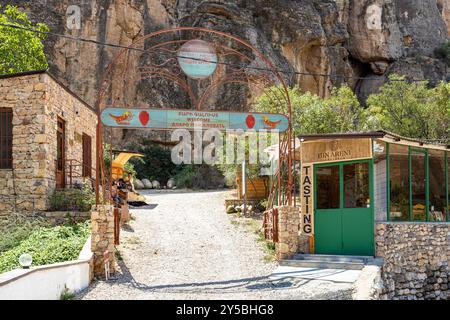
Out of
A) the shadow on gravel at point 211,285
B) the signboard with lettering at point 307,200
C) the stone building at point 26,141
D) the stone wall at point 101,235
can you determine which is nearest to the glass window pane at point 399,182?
the signboard with lettering at point 307,200

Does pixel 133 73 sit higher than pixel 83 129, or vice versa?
pixel 133 73

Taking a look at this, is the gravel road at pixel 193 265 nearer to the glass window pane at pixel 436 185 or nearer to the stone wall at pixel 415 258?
the stone wall at pixel 415 258

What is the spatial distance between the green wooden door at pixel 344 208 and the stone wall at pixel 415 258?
15.0 inches

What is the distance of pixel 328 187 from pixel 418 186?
235cm

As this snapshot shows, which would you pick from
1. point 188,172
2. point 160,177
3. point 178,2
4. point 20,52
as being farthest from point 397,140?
point 178,2

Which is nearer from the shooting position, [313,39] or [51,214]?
[51,214]

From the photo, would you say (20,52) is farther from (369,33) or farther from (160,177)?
(369,33)

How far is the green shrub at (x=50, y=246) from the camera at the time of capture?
10.1 metres

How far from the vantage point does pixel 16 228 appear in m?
12.8

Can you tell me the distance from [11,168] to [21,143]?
2.35ft

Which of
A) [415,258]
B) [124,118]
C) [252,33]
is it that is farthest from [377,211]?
[252,33]

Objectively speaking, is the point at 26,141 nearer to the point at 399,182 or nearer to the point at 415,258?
the point at 399,182

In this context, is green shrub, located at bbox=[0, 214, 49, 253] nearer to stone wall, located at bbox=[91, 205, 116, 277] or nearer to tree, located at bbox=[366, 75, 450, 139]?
stone wall, located at bbox=[91, 205, 116, 277]

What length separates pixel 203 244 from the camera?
1368 cm
